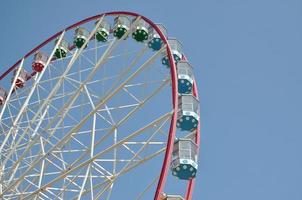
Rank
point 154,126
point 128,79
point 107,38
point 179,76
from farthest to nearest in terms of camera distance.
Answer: point 107,38
point 179,76
point 128,79
point 154,126

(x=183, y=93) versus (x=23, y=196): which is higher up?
(x=183, y=93)

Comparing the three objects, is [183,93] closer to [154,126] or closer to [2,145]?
[154,126]

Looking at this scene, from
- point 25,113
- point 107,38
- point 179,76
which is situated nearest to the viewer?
point 179,76

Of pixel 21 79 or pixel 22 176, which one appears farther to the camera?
pixel 21 79

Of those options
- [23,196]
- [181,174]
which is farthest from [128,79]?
[23,196]

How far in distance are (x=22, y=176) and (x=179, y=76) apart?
4.66 m

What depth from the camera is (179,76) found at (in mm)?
15758

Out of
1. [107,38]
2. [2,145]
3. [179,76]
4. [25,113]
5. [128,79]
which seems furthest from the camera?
[107,38]

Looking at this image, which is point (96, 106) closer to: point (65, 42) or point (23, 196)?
point (23, 196)

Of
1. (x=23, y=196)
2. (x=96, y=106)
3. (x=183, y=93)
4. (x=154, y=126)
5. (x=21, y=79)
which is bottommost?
(x=23, y=196)

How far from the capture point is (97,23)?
Answer: 19.0m

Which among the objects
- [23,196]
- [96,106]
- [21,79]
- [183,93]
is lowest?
[23,196]

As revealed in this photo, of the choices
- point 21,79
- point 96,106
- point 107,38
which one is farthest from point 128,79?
point 21,79

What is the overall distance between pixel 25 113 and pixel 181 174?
656cm
